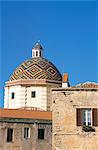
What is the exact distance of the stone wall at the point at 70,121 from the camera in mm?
24047

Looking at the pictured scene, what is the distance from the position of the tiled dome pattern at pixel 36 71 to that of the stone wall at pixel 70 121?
1850 centimetres

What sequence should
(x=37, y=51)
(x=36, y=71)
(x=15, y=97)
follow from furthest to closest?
1. (x=37, y=51)
2. (x=36, y=71)
3. (x=15, y=97)

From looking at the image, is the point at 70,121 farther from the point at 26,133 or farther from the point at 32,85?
the point at 32,85

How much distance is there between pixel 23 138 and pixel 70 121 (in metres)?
8.33

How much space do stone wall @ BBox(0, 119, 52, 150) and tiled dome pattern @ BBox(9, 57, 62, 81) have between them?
1173 centimetres


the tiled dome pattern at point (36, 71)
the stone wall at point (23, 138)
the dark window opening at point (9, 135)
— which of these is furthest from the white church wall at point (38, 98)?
the dark window opening at point (9, 135)

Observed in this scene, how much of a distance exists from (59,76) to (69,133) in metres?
20.4

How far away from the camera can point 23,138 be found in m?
31.6

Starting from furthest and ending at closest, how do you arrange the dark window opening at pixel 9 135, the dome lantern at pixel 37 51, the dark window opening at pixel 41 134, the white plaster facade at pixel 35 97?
the dome lantern at pixel 37 51, the white plaster facade at pixel 35 97, the dark window opening at pixel 41 134, the dark window opening at pixel 9 135

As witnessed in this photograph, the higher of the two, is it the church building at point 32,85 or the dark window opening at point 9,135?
the church building at point 32,85

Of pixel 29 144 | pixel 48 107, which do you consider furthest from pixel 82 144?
pixel 48 107

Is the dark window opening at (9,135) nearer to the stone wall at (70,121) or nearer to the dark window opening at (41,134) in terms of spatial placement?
the dark window opening at (41,134)


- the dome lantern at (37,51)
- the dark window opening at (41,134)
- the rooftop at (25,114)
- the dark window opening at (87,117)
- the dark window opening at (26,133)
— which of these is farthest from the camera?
the dome lantern at (37,51)

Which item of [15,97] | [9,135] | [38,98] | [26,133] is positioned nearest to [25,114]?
[26,133]
